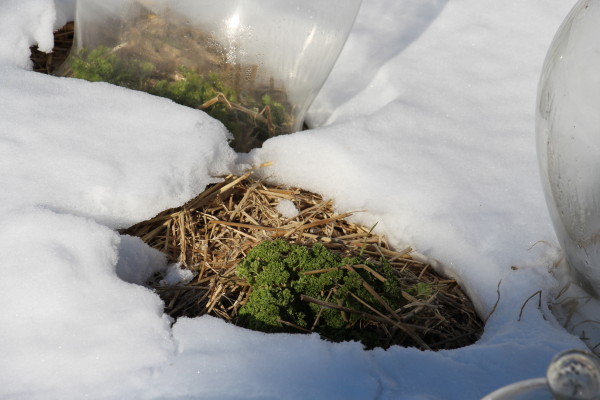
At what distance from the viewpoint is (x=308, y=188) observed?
2316 mm

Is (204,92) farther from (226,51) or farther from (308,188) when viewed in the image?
(308,188)

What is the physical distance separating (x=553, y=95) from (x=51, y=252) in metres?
1.28

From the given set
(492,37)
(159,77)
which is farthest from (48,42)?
(492,37)

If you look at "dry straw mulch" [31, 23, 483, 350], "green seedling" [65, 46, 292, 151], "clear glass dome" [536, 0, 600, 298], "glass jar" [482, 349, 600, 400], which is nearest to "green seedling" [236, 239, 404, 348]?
"dry straw mulch" [31, 23, 483, 350]

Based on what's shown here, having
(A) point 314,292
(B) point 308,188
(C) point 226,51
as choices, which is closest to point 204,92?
(C) point 226,51

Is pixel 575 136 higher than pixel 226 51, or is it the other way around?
pixel 575 136

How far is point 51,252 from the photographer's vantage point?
174 centimetres

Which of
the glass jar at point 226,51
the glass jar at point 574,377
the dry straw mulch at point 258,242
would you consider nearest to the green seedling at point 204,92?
the glass jar at point 226,51

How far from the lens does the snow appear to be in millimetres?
1528

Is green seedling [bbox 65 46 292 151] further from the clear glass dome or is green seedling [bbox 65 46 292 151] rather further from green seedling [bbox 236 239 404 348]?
the clear glass dome

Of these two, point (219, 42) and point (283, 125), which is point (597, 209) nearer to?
point (283, 125)

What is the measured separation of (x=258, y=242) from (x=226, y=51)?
0.69m

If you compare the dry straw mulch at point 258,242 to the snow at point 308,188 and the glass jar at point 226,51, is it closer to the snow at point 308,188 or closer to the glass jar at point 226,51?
the snow at point 308,188

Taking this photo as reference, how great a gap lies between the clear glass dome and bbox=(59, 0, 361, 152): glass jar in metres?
0.87
